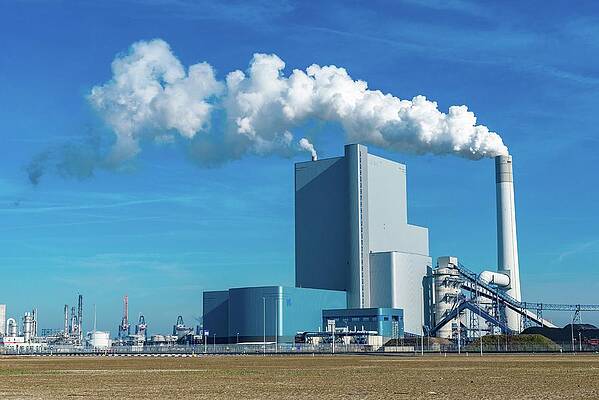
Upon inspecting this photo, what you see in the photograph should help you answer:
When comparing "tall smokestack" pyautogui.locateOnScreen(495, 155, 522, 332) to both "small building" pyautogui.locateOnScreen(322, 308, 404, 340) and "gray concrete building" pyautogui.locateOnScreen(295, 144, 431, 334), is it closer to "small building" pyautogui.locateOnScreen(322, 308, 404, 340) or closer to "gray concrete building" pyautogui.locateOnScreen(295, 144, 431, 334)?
"gray concrete building" pyautogui.locateOnScreen(295, 144, 431, 334)

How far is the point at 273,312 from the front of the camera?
17700 cm

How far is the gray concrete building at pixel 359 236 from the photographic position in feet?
589

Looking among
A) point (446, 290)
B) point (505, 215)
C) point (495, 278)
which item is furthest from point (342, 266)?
point (505, 215)

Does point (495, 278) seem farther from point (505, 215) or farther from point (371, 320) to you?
point (371, 320)

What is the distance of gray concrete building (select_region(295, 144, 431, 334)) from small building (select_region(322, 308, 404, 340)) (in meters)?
2.82

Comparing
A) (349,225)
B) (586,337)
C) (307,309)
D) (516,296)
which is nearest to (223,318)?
(307,309)

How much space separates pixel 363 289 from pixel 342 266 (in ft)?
20.1

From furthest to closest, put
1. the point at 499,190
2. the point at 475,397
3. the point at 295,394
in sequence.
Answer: the point at 499,190 → the point at 295,394 → the point at 475,397

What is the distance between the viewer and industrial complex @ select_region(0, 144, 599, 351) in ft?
579

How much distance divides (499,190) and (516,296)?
83.9ft

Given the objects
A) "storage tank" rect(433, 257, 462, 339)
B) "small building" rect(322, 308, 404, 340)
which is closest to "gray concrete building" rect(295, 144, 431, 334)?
"small building" rect(322, 308, 404, 340)

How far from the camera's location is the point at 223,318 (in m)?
191

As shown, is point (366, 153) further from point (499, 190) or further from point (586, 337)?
point (586, 337)

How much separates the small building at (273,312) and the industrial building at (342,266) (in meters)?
0.19
